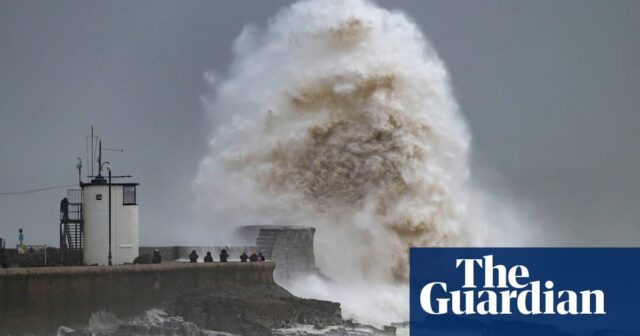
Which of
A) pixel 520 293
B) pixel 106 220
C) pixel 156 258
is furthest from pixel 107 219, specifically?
pixel 520 293

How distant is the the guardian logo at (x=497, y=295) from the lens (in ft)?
99.6

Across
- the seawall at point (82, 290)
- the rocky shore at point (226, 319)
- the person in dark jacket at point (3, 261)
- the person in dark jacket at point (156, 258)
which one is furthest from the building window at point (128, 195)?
the person in dark jacket at point (3, 261)

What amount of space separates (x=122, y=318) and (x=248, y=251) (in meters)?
8.49

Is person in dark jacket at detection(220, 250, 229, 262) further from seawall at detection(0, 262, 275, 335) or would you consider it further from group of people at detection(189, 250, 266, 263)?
seawall at detection(0, 262, 275, 335)

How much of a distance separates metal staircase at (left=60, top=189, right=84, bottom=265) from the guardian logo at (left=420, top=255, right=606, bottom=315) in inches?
299

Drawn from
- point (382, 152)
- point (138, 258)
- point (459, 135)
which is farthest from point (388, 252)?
point (138, 258)

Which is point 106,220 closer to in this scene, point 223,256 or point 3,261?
point 3,261

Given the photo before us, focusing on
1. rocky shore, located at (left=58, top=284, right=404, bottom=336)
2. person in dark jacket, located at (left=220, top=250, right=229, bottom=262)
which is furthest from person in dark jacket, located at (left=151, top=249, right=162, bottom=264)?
person in dark jacket, located at (left=220, top=250, right=229, bottom=262)

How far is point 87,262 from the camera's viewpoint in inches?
1222

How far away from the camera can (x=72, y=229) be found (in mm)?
32000

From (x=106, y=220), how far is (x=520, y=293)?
9.04 m

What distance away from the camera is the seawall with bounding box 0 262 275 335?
26938 millimetres

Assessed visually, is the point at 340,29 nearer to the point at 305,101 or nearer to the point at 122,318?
the point at 305,101

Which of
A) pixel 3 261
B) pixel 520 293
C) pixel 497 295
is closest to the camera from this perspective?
pixel 3 261
